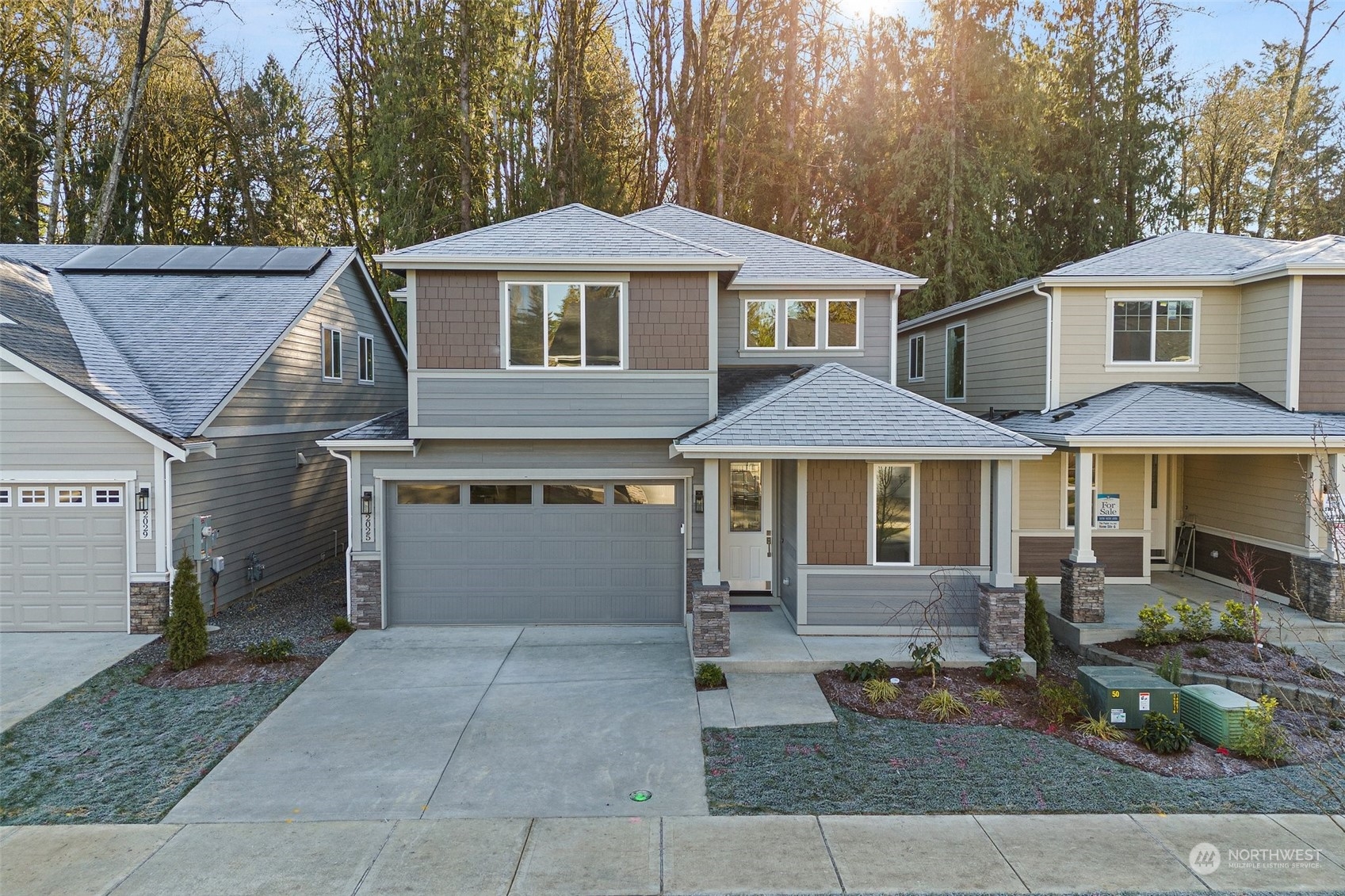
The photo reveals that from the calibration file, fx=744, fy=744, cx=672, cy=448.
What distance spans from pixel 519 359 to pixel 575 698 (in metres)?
4.50

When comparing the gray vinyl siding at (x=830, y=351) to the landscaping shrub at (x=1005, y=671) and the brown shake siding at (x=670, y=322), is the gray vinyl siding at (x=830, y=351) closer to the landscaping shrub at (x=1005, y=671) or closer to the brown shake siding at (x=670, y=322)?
the brown shake siding at (x=670, y=322)

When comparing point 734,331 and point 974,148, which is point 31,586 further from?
point 974,148

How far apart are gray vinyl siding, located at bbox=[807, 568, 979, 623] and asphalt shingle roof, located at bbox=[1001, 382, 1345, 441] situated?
288 cm

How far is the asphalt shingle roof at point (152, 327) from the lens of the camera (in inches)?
414

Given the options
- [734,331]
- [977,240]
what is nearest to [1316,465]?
[734,331]

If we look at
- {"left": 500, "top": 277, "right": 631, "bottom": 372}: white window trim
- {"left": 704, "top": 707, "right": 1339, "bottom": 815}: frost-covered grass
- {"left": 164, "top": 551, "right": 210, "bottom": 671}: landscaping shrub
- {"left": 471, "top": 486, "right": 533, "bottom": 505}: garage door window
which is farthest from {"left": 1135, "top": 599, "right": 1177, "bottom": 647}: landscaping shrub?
{"left": 164, "top": 551, "right": 210, "bottom": 671}: landscaping shrub

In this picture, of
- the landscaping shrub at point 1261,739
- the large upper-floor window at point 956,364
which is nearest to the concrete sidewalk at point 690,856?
the landscaping shrub at point 1261,739

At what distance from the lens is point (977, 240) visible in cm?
1962

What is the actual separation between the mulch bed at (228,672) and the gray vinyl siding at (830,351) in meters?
7.49

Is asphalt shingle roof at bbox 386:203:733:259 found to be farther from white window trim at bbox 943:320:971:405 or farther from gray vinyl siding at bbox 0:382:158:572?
white window trim at bbox 943:320:971:405

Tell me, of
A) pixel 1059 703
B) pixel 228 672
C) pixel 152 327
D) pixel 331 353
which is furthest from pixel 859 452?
pixel 152 327

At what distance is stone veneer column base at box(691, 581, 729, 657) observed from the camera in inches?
343

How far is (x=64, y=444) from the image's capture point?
10.0m

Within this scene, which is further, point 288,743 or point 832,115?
point 832,115
